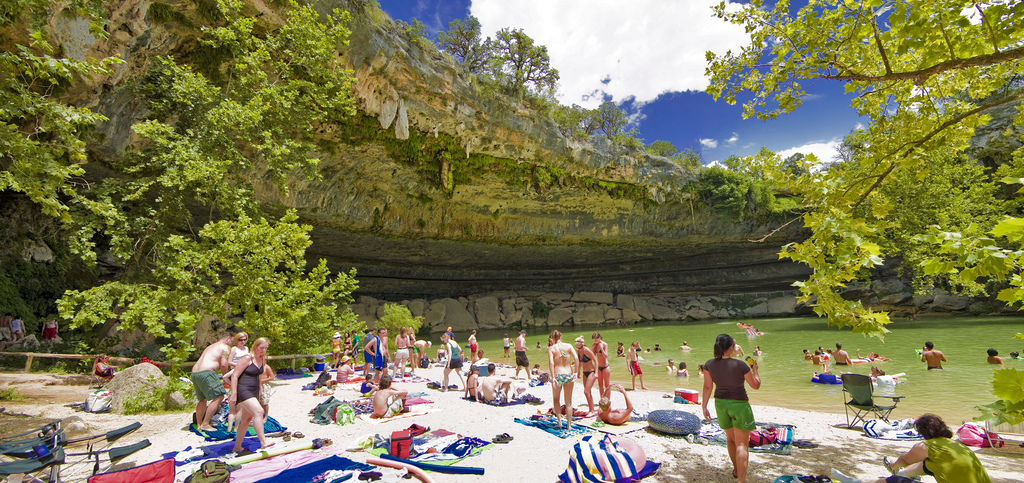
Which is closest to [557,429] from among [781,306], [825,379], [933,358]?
[825,379]

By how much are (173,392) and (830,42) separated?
9.03 metres

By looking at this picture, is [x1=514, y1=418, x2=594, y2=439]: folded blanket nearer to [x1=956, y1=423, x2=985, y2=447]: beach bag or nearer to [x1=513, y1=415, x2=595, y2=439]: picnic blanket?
[x1=513, y1=415, x2=595, y2=439]: picnic blanket

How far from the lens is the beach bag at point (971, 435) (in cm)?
466

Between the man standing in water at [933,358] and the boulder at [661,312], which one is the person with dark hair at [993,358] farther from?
the boulder at [661,312]

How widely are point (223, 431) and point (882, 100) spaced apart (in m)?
7.95

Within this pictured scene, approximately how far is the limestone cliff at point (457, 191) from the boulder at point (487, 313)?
1952 mm

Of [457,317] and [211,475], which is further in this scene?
[457,317]

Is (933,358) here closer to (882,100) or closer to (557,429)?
(882,100)

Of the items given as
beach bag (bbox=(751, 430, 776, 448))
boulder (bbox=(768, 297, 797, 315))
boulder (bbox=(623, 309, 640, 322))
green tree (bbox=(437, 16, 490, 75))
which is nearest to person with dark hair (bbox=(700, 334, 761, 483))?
beach bag (bbox=(751, 430, 776, 448))

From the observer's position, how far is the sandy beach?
153 inches

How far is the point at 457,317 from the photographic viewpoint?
25141mm

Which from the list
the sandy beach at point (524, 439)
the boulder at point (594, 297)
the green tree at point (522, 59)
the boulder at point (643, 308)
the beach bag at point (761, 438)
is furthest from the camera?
the boulder at point (594, 297)

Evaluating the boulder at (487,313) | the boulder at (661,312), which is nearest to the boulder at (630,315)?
the boulder at (661,312)

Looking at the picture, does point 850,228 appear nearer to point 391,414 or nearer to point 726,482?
point 726,482
